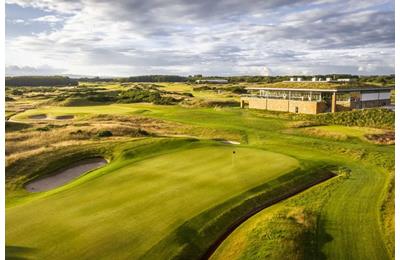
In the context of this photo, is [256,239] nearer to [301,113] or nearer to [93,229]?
[93,229]

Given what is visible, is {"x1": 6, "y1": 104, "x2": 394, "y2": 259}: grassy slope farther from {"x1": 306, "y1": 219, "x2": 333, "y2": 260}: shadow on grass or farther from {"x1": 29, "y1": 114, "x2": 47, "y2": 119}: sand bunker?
{"x1": 29, "y1": 114, "x2": 47, "y2": 119}: sand bunker

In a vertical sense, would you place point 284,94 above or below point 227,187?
above

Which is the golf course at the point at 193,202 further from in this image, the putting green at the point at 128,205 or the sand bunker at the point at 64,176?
the sand bunker at the point at 64,176

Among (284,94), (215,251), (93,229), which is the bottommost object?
(215,251)

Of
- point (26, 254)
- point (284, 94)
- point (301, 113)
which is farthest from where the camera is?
point (284, 94)

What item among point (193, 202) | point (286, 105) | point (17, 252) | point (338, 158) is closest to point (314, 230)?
point (193, 202)

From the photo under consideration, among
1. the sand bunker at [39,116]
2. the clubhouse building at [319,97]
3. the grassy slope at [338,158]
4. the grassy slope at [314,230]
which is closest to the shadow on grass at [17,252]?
the grassy slope at [314,230]

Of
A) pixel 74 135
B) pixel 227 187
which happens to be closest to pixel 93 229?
pixel 227 187
